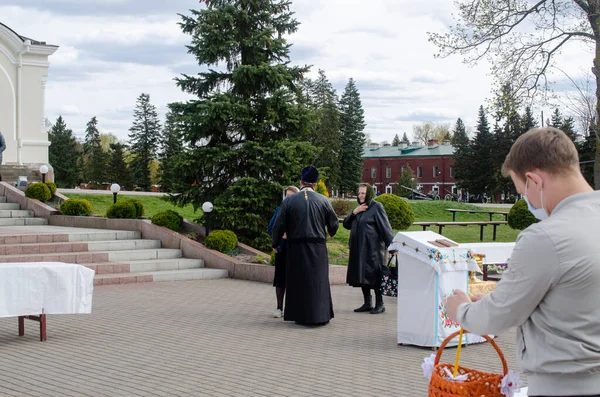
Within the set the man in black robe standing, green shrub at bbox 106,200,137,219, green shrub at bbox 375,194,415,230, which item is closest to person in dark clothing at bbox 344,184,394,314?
the man in black robe standing

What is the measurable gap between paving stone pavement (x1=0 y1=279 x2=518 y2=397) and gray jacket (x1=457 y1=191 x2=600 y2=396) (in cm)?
389

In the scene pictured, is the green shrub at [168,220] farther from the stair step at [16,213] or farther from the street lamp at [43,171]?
the street lamp at [43,171]

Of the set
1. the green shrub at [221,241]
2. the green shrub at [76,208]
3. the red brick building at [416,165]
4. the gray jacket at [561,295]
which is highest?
the red brick building at [416,165]

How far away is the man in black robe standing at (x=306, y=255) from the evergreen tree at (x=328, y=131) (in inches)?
1907

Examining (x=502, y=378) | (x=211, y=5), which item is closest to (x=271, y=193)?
(x=211, y=5)

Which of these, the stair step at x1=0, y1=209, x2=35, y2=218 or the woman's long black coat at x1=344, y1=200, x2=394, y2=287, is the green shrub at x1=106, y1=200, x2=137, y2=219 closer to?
the stair step at x1=0, y1=209, x2=35, y2=218

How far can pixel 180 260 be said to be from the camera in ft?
50.4

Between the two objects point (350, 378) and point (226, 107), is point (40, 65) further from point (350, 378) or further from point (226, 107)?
point (350, 378)

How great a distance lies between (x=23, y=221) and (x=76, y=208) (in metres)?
1.33

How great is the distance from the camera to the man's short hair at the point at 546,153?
7.96 ft

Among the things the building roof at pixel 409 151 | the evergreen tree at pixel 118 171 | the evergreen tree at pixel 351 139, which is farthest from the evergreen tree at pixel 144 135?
the building roof at pixel 409 151

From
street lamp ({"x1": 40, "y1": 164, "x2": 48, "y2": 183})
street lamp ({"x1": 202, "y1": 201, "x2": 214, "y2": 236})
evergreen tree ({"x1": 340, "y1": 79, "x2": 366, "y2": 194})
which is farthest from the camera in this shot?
evergreen tree ({"x1": 340, "y1": 79, "x2": 366, "y2": 194})

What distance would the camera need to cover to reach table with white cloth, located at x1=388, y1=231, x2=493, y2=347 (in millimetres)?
7949

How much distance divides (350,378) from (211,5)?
1375 centimetres
